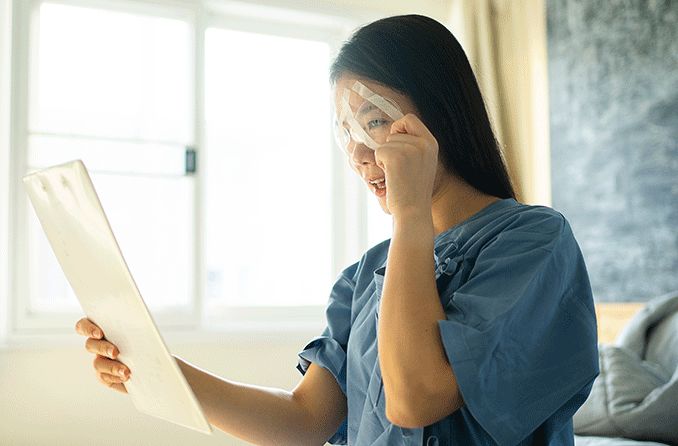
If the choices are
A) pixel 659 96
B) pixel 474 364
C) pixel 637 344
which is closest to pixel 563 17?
pixel 659 96

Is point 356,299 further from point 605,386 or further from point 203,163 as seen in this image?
point 203,163

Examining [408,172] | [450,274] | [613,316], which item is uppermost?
[408,172]

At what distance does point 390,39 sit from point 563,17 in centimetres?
261

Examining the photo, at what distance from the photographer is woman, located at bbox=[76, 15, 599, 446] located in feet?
2.98

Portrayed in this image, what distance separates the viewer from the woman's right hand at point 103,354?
1.14 m

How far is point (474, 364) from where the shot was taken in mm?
A: 888

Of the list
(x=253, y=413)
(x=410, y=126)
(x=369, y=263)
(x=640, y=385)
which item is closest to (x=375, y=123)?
(x=410, y=126)

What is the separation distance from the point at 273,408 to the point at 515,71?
2.96 metres

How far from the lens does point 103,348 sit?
1.15 metres

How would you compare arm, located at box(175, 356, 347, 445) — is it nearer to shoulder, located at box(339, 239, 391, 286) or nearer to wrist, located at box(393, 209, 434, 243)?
shoulder, located at box(339, 239, 391, 286)

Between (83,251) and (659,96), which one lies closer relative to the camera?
(83,251)

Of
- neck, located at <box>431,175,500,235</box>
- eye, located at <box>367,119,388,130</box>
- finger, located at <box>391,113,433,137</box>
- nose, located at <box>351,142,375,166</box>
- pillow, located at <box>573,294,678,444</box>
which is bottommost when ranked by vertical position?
pillow, located at <box>573,294,678,444</box>

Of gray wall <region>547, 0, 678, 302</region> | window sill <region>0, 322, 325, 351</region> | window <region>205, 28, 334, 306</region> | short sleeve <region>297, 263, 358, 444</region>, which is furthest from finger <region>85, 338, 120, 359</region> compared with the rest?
window <region>205, 28, 334, 306</region>

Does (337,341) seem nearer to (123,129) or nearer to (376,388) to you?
(376,388)
